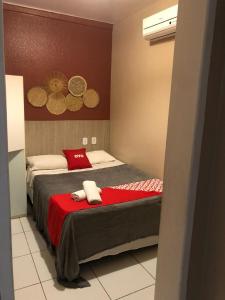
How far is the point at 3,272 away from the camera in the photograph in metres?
0.65

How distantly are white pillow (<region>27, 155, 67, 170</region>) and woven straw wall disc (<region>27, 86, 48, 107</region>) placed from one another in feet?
2.59

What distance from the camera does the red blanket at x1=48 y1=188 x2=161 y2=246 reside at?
2168mm

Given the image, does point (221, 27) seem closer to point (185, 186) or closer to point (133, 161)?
point (185, 186)

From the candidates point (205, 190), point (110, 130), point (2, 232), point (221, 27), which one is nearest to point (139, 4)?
point (110, 130)

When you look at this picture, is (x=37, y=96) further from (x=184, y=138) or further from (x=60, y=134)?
(x=184, y=138)

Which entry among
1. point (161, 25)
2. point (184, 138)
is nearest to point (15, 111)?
point (161, 25)

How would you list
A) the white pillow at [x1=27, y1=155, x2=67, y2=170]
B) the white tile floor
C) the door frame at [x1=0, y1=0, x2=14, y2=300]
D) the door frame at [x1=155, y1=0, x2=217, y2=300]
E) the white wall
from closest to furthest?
the door frame at [x1=0, y1=0, x2=14, y2=300] < the door frame at [x1=155, y1=0, x2=217, y2=300] < the white tile floor < the white wall < the white pillow at [x1=27, y1=155, x2=67, y2=170]

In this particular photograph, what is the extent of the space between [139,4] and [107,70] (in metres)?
1.18

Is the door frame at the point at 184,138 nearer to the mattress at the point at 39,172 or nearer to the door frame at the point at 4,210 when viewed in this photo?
the door frame at the point at 4,210

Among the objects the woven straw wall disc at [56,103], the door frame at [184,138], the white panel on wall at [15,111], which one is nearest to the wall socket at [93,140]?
the woven straw wall disc at [56,103]

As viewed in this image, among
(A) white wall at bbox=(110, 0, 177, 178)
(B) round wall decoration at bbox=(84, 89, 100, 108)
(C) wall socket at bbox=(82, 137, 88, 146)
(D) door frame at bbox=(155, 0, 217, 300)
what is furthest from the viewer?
(C) wall socket at bbox=(82, 137, 88, 146)

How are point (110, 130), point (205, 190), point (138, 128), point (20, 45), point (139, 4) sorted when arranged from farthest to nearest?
point (110, 130), point (138, 128), point (20, 45), point (139, 4), point (205, 190)

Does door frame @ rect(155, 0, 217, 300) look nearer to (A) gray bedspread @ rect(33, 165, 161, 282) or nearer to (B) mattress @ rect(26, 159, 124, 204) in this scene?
(A) gray bedspread @ rect(33, 165, 161, 282)

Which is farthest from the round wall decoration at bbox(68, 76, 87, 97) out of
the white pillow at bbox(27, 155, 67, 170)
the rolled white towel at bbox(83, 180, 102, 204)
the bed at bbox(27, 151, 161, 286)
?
the rolled white towel at bbox(83, 180, 102, 204)
